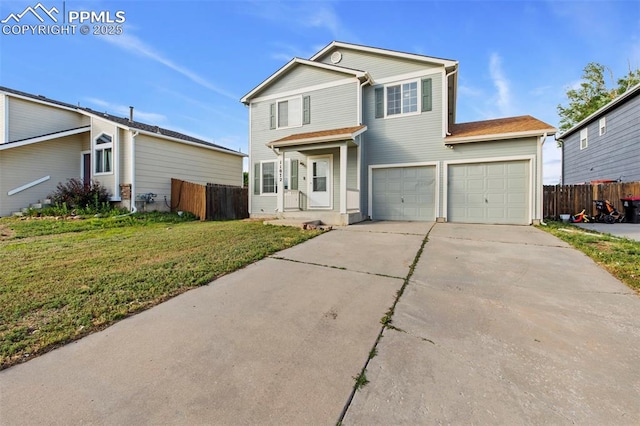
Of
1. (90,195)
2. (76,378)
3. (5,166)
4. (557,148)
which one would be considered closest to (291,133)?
(90,195)

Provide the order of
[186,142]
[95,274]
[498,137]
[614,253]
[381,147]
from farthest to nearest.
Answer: [186,142], [381,147], [498,137], [614,253], [95,274]

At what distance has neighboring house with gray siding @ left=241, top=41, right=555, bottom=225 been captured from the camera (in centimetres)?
909

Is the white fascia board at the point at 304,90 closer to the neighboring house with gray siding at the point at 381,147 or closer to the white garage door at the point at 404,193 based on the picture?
the neighboring house with gray siding at the point at 381,147

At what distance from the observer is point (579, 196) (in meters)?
11.0

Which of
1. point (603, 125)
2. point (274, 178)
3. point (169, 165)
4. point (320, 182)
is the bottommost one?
point (320, 182)

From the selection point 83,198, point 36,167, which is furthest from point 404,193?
point 36,167

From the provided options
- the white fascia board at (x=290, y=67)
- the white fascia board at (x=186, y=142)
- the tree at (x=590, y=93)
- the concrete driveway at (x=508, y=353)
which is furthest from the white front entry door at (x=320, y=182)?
the tree at (x=590, y=93)

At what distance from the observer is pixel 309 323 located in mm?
2625

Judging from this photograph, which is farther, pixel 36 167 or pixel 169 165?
pixel 169 165

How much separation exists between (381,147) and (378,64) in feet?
10.7

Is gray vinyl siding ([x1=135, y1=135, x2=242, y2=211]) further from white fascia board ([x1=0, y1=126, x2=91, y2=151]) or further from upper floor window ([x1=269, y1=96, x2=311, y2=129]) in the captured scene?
upper floor window ([x1=269, y1=96, x2=311, y2=129])

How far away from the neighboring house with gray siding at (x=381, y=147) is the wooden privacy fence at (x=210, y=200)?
3.90 ft

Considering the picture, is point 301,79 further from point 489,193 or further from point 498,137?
point 489,193

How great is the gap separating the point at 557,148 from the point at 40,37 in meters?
30.9
